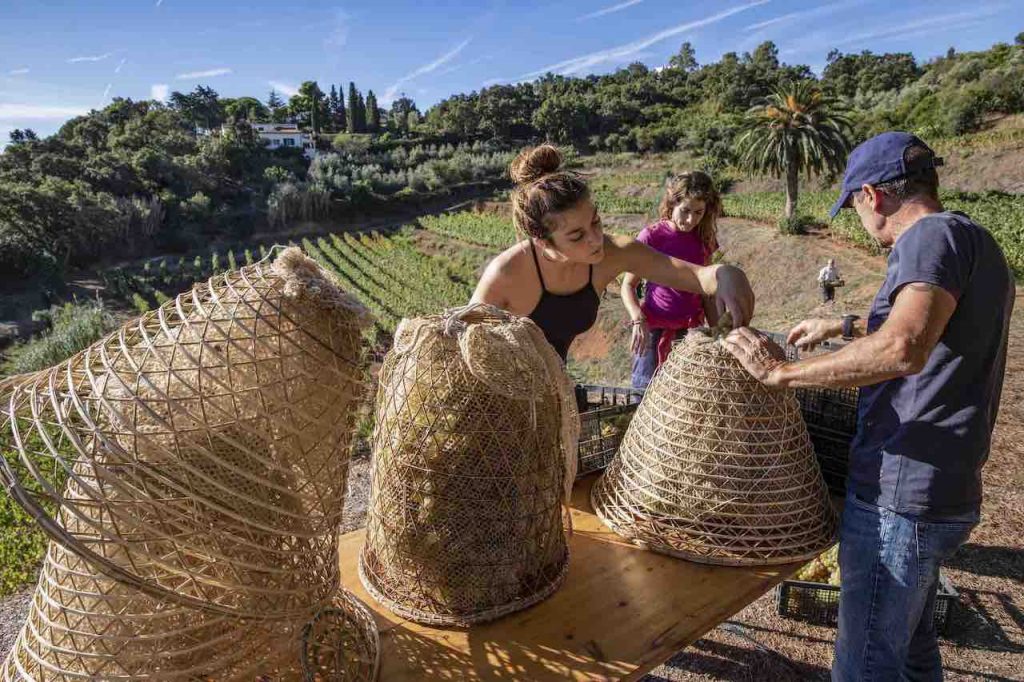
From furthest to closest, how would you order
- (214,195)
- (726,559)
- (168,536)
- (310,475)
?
(214,195) → (726,559) → (310,475) → (168,536)

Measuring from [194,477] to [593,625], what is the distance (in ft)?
3.05

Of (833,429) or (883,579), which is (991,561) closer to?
(833,429)

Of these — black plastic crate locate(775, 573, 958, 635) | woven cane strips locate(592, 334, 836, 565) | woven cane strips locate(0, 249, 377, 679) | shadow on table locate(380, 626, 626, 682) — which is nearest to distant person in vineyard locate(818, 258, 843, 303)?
black plastic crate locate(775, 573, 958, 635)

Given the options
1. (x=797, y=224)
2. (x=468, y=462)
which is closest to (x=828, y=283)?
(x=797, y=224)

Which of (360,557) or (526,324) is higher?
(526,324)

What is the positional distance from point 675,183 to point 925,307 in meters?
1.90

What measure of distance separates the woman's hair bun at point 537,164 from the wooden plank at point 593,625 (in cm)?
112

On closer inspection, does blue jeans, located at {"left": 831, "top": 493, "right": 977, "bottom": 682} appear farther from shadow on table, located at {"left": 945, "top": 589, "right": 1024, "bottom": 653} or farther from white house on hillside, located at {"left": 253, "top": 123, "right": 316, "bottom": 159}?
white house on hillside, located at {"left": 253, "top": 123, "right": 316, "bottom": 159}

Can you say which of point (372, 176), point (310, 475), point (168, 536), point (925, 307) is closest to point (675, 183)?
point (925, 307)

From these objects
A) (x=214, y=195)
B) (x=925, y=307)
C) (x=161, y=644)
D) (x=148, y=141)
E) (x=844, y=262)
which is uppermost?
(x=148, y=141)

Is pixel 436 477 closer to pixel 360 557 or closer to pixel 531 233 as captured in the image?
pixel 360 557

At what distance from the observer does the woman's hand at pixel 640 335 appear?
3.21m

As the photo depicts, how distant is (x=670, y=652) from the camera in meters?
1.40

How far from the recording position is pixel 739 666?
10.6ft
